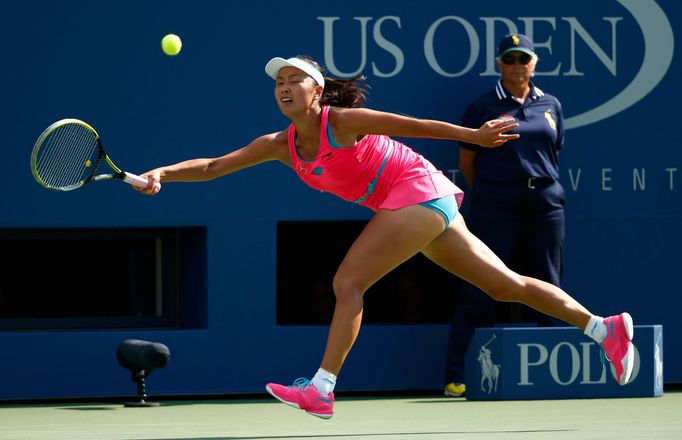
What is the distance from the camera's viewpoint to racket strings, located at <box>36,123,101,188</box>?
18.9 feet

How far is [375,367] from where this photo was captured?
7516 mm

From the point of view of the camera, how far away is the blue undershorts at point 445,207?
18.5ft

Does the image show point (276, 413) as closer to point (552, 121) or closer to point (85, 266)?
point (85, 266)

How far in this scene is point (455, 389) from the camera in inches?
288

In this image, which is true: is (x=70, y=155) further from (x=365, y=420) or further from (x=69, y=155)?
(x=365, y=420)

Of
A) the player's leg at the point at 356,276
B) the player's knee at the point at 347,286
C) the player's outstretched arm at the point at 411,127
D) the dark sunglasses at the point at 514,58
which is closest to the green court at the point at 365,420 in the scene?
the player's leg at the point at 356,276

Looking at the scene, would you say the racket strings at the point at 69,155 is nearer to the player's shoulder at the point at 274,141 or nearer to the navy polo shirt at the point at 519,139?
the player's shoulder at the point at 274,141

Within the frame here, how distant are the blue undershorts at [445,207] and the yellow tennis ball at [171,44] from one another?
1974 mm

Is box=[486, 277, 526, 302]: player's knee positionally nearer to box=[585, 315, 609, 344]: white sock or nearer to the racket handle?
box=[585, 315, 609, 344]: white sock

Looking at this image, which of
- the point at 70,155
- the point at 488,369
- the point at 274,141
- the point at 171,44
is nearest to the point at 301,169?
the point at 274,141

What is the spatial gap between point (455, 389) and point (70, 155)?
246 cm

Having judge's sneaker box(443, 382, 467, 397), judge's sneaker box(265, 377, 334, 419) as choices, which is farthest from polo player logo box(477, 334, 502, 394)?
judge's sneaker box(265, 377, 334, 419)

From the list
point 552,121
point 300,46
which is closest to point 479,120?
point 552,121

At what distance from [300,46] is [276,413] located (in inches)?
75.4
